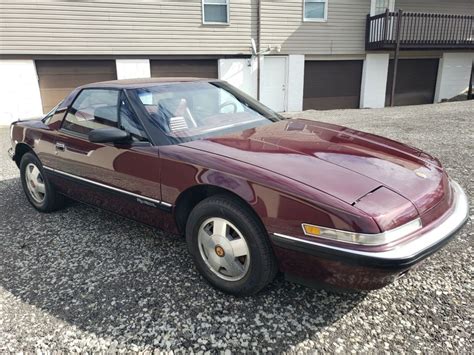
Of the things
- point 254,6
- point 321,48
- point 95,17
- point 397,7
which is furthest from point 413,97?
point 95,17

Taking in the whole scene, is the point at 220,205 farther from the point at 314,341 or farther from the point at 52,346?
the point at 52,346

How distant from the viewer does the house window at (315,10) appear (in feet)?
40.8

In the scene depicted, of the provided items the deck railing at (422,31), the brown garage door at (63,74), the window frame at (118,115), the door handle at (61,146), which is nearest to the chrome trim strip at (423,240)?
the window frame at (118,115)

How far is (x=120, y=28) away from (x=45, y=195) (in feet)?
28.2

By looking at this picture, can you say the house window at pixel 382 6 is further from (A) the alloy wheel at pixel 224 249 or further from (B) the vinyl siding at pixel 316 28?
(A) the alloy wheel at pixel 224 249

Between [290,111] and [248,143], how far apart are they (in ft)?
35.8

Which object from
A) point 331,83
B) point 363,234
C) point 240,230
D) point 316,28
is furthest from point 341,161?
point 331,83

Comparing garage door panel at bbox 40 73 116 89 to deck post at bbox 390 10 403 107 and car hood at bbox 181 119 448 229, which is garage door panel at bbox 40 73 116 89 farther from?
deck post at bbox 390 10 403 107

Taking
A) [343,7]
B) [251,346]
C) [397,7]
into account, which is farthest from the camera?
[397,7]

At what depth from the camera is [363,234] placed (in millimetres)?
1806

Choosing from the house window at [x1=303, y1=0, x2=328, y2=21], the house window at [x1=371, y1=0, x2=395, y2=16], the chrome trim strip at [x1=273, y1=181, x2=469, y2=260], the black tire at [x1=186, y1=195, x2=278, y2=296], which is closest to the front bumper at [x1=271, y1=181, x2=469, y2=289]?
the chrome trim strip at [x1=273, y1=181, x2=469, y2=260]

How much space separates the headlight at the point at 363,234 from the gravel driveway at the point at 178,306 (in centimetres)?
63

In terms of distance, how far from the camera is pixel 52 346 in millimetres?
2043

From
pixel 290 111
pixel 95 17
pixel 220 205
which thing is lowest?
pixel 290 111
